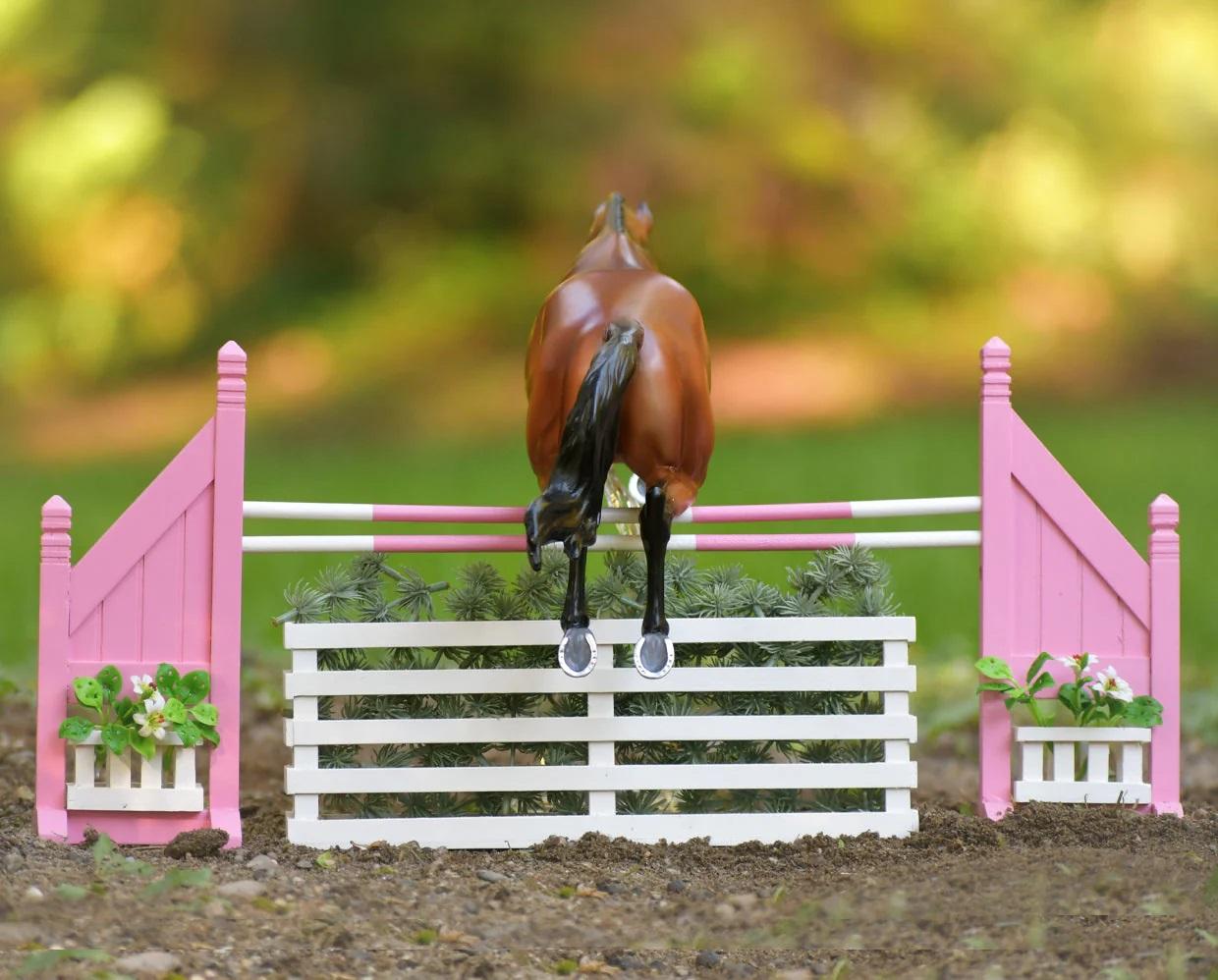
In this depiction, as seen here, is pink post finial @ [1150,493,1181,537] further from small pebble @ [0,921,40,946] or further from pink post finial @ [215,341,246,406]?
small pebble @ [0,921,40,946]

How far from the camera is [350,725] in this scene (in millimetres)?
3545

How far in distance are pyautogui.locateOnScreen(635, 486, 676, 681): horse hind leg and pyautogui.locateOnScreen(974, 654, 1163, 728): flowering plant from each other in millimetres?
815

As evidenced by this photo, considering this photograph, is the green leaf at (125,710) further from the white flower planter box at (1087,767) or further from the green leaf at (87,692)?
the white flower planter box at (1087,767)

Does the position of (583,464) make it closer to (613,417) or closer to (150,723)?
(613,417)

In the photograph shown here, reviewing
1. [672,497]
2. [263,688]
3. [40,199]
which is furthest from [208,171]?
[672,497]

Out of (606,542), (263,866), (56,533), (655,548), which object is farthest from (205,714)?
(655,548)

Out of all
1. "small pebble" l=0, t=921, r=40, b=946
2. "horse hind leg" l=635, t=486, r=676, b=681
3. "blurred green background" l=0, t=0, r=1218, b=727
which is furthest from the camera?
"blurred green background" l=0, t=0, r=1218, b=727

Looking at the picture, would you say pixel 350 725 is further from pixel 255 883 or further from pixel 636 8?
pixel 636 8

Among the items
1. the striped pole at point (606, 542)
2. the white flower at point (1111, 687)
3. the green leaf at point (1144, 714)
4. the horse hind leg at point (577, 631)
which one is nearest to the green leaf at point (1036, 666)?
the white flower at point (1111, 687)

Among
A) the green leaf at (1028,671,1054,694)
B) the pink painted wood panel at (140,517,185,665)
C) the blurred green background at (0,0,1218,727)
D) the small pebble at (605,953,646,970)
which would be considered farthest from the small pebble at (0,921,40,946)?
the blurred green background at (0,0,1218,727)

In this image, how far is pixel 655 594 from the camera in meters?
3.38

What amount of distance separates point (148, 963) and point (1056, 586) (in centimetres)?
227

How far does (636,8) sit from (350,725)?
381 inches

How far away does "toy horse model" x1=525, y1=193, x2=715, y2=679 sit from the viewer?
3.24 meters
